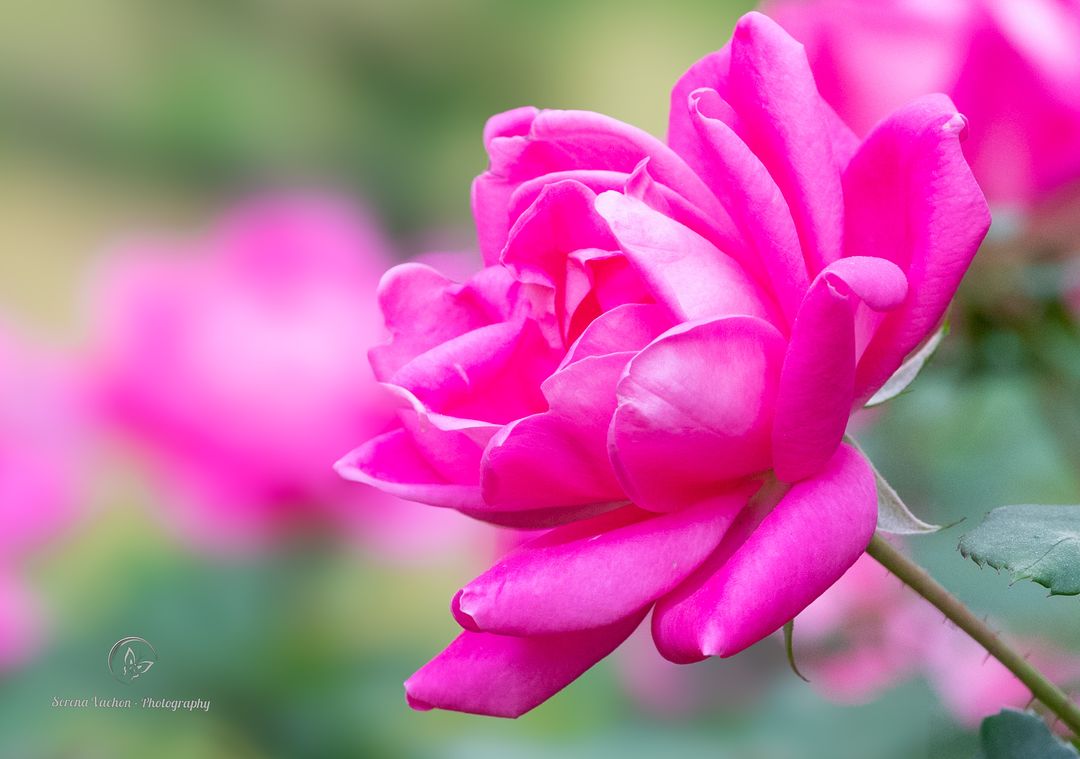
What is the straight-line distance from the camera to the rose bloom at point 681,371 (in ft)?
0.41

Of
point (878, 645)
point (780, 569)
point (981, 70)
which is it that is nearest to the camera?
point (780, 569)

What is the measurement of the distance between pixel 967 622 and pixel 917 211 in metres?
0.06

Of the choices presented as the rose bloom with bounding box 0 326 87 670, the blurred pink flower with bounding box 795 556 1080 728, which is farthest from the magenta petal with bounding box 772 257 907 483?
the rose bloom with bounding box 0 326 87 670

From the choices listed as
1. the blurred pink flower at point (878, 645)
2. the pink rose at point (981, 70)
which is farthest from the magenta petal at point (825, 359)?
the blurred pink flower at point (878, 645)

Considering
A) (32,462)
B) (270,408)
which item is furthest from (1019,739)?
(32,462)

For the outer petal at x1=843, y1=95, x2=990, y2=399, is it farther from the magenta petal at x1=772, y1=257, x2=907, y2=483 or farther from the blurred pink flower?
the blurred pink flower

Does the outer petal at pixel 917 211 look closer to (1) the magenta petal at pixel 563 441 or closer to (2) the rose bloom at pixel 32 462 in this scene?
(1) the magenta petal at pixel 563 441

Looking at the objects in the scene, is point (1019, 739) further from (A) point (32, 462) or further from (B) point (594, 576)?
(A) point (32, 462)

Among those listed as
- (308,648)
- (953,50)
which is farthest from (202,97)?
(953,50)

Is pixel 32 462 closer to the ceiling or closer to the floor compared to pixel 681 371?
closer to the floor

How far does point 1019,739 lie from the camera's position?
0.17 metres

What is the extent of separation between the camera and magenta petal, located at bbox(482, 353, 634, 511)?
13 centimetres

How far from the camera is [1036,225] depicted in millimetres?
255

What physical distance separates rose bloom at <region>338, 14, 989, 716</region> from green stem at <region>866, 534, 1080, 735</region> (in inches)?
0.7
